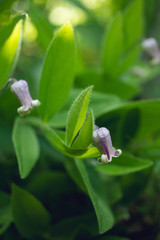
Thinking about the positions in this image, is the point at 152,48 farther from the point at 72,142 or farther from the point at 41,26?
the point at 72,142

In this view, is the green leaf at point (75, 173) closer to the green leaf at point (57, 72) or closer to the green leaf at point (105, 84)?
the green leaf at point (57, 72)

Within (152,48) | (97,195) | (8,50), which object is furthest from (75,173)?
(152,48)

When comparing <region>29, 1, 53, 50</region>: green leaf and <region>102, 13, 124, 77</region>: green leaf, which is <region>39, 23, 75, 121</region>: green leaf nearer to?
<region>29, 1, 53, 50</region>: green leaf

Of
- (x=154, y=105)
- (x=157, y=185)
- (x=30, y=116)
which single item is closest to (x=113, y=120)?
(x=154, y=105)

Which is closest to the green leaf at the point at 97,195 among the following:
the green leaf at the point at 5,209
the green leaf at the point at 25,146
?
the green leaf at the point at 25,146

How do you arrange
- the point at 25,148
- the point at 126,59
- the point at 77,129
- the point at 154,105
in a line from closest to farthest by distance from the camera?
1. the point at 77,129
2. the point at 25,148
3. the point at 154,105
4. the point at 126,59

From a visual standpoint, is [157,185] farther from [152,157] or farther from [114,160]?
[114,160]

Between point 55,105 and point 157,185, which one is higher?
point 55,105
